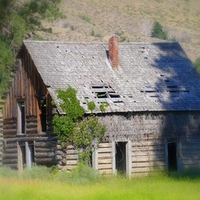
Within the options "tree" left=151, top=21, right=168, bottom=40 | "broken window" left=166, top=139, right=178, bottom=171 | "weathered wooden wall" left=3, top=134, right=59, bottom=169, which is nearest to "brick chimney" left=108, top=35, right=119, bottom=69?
"broken window" left=166, top=139, right=178, bottom=171

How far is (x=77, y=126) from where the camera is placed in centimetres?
3170

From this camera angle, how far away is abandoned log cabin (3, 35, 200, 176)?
32562 mm

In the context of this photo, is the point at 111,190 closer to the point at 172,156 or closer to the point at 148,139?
the point at 148,139

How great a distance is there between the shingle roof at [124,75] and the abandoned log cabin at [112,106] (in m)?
0.04

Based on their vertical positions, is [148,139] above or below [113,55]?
below

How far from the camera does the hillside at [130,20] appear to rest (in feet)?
326

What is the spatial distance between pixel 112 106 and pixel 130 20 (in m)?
82.2

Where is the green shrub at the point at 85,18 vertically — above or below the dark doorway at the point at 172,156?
above

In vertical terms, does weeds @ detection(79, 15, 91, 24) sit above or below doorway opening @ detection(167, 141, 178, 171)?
above

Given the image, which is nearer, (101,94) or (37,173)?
(37,173)

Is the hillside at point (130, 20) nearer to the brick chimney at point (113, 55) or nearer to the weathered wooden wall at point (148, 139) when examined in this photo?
the brick chimney at point (113, 55)

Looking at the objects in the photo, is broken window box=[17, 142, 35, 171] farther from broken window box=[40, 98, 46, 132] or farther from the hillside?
A: the hillside

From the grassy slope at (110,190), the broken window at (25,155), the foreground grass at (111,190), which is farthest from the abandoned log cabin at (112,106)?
the grassy slope at (110,190)

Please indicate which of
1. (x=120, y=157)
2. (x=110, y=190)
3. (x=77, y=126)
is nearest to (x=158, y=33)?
(x=120, y=157)
